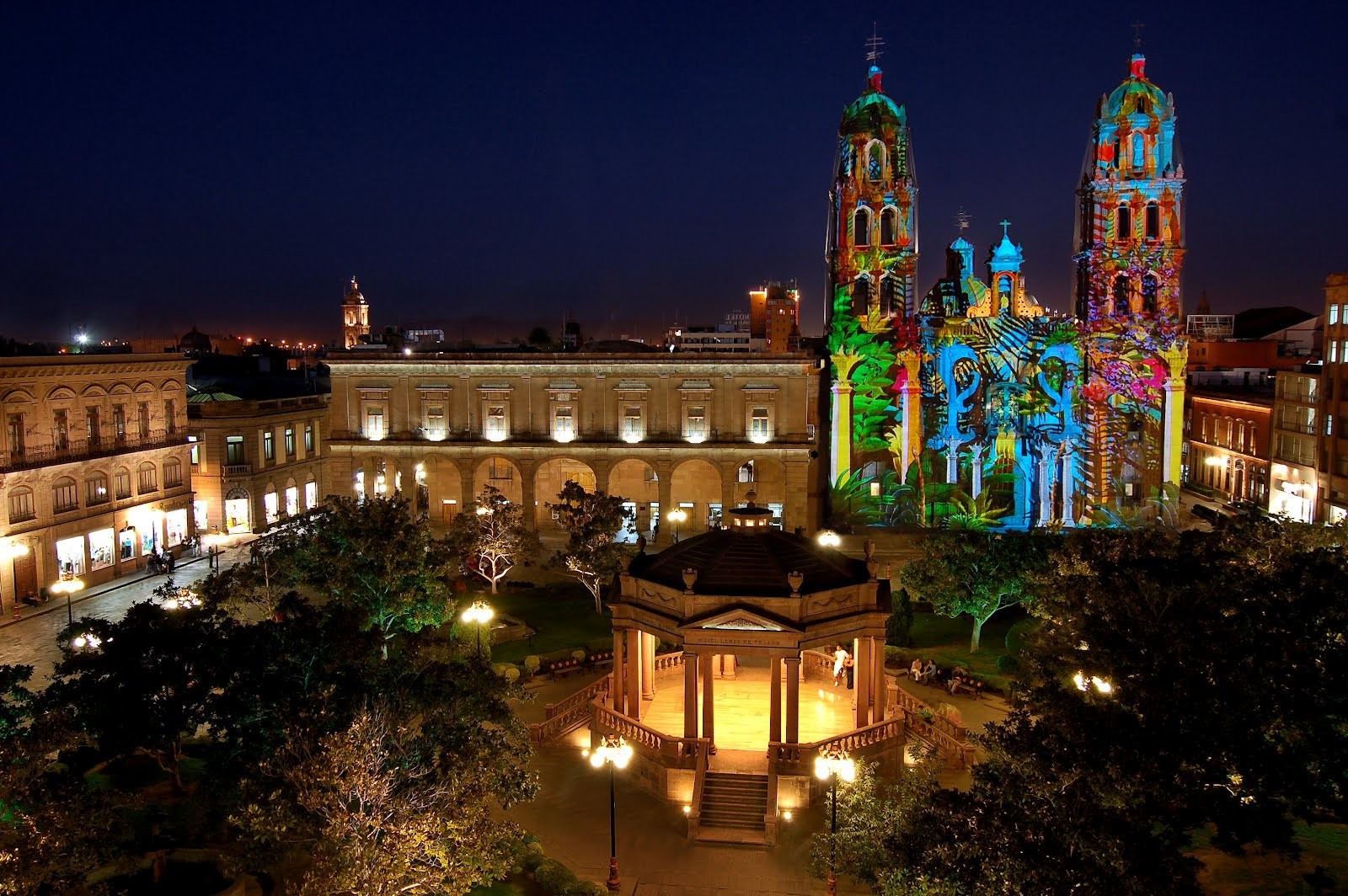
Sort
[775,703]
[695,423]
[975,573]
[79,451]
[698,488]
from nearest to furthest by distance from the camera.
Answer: [775,703] < [975,573] < [79,451] < [695,423] < [698,488]

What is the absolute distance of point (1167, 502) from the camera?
57.8m

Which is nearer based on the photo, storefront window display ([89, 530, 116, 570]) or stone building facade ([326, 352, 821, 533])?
storefront window display ([89, 530, 116, 570])

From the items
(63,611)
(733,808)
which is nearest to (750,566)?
(733,808)

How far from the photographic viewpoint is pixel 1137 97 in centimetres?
5688

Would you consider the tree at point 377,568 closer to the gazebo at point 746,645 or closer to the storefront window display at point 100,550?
the gazebo at point 746,645

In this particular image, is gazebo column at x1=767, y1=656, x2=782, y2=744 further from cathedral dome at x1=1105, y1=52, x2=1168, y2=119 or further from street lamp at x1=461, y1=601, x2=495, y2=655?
cathedral dome at x1=1105, y1=52, x2=1168, y2=119

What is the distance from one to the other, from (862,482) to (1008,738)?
43.4 m

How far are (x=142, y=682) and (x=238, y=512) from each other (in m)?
42.0

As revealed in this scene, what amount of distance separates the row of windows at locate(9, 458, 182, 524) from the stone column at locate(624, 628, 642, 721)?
32.8m

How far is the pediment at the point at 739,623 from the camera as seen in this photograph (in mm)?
25766

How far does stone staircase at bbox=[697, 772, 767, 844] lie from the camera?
24281 millimetres

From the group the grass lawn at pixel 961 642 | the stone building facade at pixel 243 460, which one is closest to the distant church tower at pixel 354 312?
the stone building facade at pixel 243 460

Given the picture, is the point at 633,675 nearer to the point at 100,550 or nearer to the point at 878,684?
the point at 878,684

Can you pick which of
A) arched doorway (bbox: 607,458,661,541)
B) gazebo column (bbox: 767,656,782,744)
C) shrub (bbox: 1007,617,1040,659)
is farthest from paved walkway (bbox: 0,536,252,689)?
shrub (bbox: 1007,617,1040,659)
